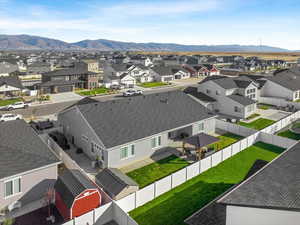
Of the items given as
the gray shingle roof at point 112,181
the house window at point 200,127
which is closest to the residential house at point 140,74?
the house window at point 200,127

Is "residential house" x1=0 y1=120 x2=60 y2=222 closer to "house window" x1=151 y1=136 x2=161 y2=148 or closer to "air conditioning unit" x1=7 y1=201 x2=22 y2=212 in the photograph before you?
"air conditioning unit" x1=7 y1=201 x2=22 y2=212

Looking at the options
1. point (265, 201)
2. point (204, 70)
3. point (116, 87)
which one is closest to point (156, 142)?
point (265, 201)

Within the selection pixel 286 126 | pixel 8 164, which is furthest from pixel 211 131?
pixel 8 164

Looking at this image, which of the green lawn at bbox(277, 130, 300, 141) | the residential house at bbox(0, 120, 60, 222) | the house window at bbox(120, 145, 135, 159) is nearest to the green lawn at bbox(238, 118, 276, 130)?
the green lawn at bbox(277, 130, 300, 141)

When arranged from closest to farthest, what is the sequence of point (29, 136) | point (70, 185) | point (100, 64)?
point (70, 185) → point (29, 136) → point (100, 64)

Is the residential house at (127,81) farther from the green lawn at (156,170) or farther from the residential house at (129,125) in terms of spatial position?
the green lawn at (156,170)

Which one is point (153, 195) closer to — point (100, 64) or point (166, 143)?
point (166, 143)
